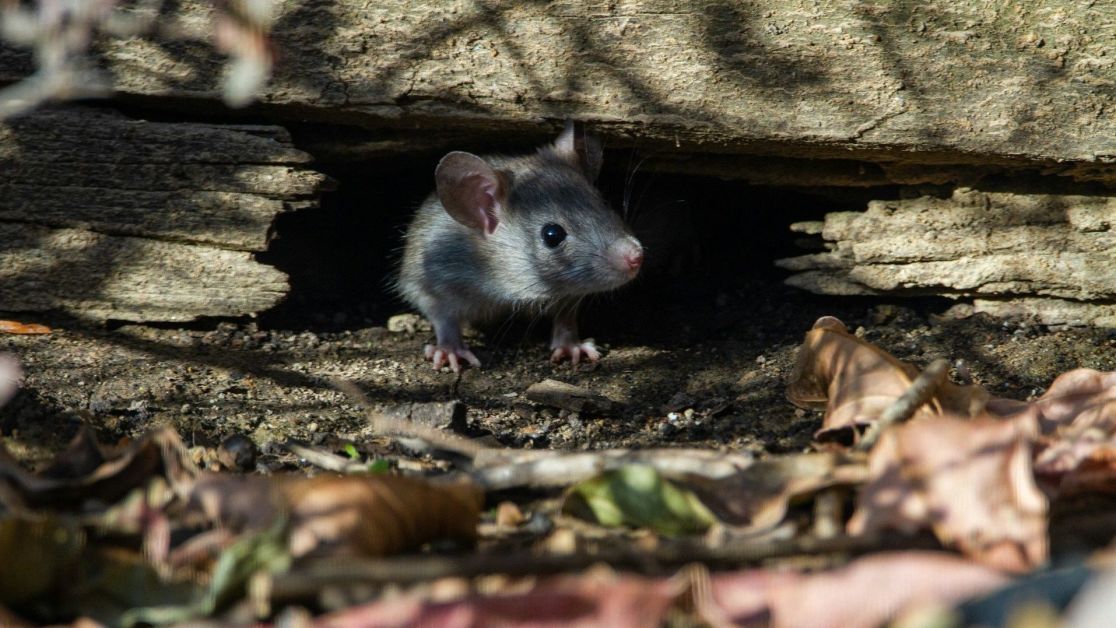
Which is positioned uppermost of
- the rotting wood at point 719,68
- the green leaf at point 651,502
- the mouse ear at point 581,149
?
the rotting wood at point 719,68

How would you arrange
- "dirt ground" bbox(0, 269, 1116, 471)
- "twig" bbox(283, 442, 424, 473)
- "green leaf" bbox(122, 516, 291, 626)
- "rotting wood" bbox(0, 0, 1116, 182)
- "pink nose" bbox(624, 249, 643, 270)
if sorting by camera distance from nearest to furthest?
"green leaf" bbox(122, 516, 291, 626) < "twig" bbox(283, 442, 424, 473) < "dirt ground" bbox(0, 269, 1116, 471) < "rotting wood" bbox(0, 0, 1116, 182) < "pink nose" bbox(624, 249, 643, 270)

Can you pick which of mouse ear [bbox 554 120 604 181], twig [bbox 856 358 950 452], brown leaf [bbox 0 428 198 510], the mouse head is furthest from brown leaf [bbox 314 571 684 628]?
the mouse head

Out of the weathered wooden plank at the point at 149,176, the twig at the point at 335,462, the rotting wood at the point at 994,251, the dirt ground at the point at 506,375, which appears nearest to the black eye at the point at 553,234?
the dirt ground at the point at 506,375

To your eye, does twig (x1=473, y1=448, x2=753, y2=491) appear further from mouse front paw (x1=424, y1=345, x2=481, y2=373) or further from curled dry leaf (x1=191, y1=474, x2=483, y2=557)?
mouse front paw (x1=424, y1=345, x2=481, y2=373)

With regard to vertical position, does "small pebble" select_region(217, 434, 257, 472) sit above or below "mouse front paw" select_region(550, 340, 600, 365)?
above

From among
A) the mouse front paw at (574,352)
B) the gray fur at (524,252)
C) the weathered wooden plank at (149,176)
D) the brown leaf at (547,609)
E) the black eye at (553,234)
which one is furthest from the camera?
the black eye at (553,234)

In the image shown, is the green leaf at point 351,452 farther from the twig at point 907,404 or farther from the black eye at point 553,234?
the black eye at point 553,234
